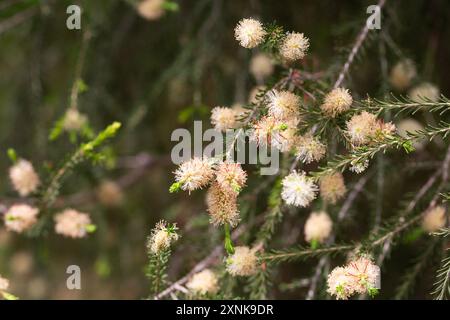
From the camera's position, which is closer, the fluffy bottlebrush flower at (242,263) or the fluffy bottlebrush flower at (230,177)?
the fluffy bottlebrush flower at (230,177)

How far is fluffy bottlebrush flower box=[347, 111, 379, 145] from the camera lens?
100cm

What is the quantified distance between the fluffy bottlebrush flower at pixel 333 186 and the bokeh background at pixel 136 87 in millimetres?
328

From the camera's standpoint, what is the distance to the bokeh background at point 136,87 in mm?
1771

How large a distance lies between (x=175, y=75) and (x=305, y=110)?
983 millimetres

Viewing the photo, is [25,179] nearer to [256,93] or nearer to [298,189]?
[256,93]

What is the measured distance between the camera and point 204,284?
3.96ft

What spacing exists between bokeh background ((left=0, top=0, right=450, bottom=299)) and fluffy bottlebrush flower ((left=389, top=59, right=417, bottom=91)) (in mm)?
30

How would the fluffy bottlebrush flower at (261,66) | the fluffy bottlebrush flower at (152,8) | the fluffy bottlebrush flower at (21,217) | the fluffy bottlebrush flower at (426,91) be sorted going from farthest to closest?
the fluffy bottlebrush flower at (152,8) → the fluffy bottlebrush flower at (261,66) → the fluffy bottlebrush flower at (426,91) → the fluffy bottlebrush flower at (21,217)

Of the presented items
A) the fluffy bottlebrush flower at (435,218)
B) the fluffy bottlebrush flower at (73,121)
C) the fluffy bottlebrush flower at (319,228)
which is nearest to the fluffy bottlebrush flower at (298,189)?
the fluffy bottlebrush flower at (319,228)

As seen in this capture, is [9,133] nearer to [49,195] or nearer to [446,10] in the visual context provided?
[49,195]

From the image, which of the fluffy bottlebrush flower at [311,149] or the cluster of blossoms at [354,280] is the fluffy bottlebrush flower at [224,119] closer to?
the fluffy bottlebrush flower at [311,149]

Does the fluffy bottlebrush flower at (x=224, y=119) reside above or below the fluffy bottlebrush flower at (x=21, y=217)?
above

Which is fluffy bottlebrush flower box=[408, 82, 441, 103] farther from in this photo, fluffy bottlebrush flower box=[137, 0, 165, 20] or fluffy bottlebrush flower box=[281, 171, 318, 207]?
fluffy bottlebrush flower box=[137, 0, 165, 20]

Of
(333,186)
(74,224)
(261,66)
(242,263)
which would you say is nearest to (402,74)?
(261,66)
